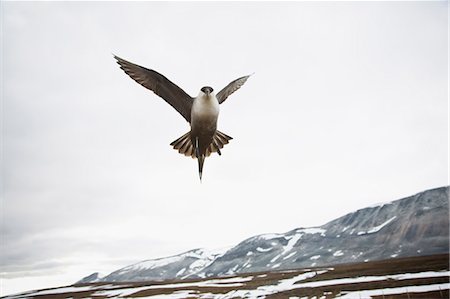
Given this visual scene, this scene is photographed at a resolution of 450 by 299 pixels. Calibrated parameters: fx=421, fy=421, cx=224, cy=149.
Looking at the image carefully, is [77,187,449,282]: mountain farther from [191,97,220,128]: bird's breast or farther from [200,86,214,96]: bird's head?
[200,86,214,96]: bird's head

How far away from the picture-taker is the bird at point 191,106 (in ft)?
21.7

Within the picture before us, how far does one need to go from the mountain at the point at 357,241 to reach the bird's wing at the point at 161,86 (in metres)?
142

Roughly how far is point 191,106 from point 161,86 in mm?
720

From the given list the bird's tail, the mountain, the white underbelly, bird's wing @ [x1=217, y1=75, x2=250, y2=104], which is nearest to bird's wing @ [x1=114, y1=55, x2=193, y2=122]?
the bird's tail

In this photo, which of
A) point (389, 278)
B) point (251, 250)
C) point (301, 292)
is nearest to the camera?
point (301, 292)

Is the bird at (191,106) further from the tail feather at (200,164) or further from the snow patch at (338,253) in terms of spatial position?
the snow patch at (338,253)

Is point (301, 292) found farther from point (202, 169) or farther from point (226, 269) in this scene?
point (226, 269)

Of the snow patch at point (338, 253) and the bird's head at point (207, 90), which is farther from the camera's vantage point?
the snow patch at point (338, 253)

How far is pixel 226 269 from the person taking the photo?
175500mm

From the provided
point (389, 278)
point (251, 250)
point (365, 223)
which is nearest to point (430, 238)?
point (365, 223)

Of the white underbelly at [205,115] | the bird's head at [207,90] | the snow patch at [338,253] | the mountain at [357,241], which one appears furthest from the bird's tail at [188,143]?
the snow patch at [338,253]

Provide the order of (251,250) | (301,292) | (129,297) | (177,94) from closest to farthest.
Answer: (177,94) → (301,292) → (129,297) → (251,250)

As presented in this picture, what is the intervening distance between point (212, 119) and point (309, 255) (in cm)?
16004

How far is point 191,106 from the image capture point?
7766mm
